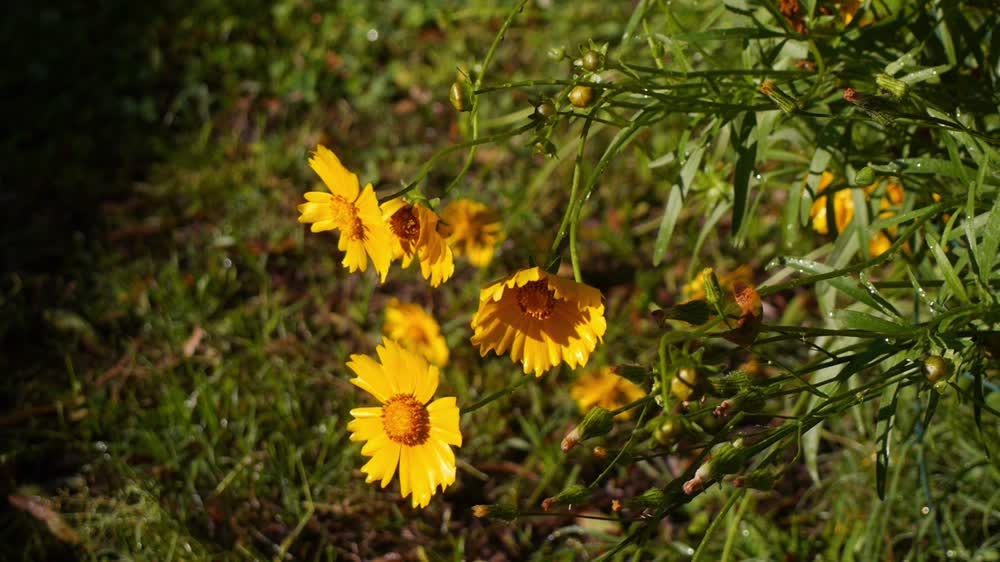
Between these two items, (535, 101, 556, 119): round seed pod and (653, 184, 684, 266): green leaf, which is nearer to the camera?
(535, 101, 556, 119): round seed pod

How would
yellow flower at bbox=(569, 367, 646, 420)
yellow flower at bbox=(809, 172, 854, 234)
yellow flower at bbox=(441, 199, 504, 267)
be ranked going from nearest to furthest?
1. yellow flower at bbox=(809, 172, 854, 234)
2. yellow flower at bbox=(569, 367, 646, 420)
3. yellow flower at bbox=(441, 199, 504, 267)

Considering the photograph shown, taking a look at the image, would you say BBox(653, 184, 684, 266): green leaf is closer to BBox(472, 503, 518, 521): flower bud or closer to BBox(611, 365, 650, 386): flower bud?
BBox(611, 365, 650, 386): flower bud

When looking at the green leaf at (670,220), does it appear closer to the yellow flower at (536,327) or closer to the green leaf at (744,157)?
the green leaf at (744,157)

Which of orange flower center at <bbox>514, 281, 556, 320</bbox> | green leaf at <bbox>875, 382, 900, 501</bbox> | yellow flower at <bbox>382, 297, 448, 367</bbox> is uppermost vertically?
orange flower center at <bbox>514, 281, 556, 320</bbox>

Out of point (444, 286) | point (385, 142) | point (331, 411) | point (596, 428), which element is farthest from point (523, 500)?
point (385, 142)

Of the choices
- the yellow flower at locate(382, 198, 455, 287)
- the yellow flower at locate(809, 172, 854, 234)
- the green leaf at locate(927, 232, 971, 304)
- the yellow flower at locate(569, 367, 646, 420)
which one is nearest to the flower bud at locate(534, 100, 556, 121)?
the yellow flower at locate(382, 198, 455, 287)

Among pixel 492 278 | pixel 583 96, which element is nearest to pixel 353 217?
pixel 583 96
